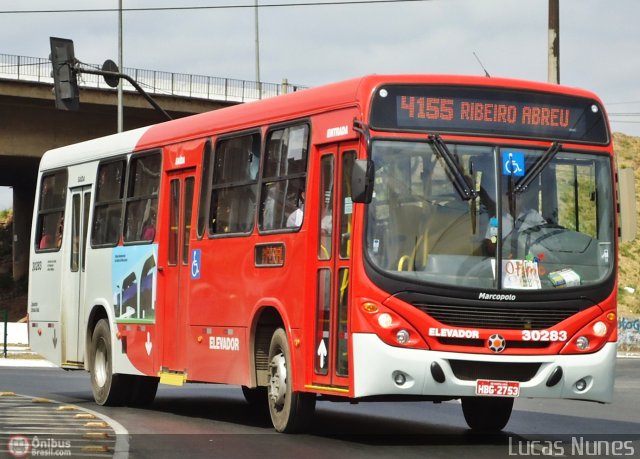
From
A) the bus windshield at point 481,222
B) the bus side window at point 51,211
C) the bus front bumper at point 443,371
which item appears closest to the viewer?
the bus front bumper at point 443,371

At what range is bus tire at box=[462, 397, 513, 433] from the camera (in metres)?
14.8

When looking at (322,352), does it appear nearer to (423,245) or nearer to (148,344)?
(423,245)

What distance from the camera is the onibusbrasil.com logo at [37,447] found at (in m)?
11.6

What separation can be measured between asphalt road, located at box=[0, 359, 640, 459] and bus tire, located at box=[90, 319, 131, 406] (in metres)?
0.25

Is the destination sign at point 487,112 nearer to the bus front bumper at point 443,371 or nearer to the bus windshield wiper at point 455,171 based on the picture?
the bus windshield wiper at point 455,171

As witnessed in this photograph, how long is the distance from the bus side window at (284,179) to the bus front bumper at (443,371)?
1.91 m

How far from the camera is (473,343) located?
12.7 meters

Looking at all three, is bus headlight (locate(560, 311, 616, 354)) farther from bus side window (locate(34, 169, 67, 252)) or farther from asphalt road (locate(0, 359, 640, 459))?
bus side window (locate(34, 169, 67, 252))

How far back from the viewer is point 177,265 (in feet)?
55.8

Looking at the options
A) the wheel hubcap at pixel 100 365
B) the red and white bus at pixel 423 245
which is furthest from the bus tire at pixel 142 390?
the red and white bus at pixel 423 245

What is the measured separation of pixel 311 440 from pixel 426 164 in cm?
275

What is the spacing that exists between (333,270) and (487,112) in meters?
2.01

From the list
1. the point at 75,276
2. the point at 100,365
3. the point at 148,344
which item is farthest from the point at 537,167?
the point at 75,276

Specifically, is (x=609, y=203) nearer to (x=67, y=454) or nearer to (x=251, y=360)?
(x=251, y=360)
